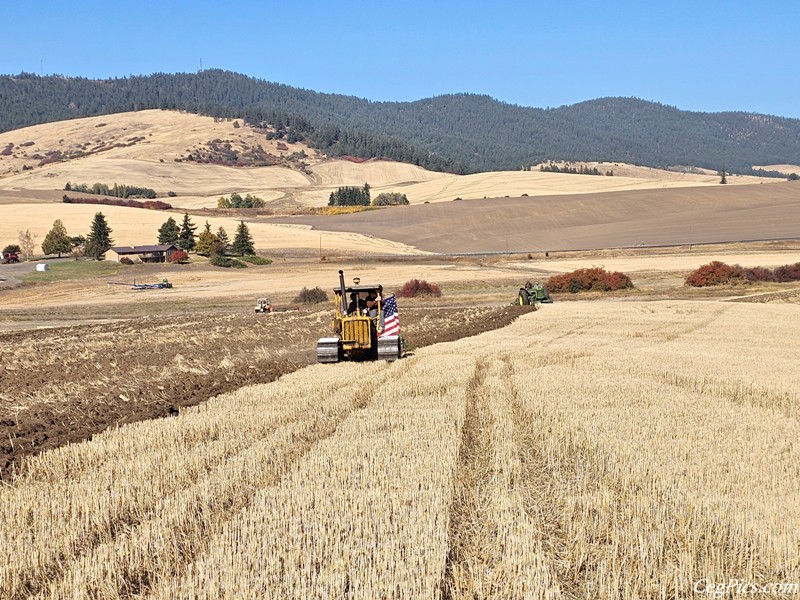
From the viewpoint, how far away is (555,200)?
125m

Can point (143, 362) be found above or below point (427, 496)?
below

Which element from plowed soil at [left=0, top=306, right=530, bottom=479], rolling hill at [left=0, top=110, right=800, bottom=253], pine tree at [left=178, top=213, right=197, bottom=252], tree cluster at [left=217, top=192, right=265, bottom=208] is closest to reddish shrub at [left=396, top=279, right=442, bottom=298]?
plowed soil at [left=0, top=306, right=530, bottom=479]

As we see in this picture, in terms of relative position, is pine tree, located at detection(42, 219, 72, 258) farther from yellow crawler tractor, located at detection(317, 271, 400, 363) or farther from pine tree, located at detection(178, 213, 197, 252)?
yellow crawler tractor, located at detection(317, 271, 400, 363)

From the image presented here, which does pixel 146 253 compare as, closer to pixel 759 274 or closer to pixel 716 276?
pixel 716 276

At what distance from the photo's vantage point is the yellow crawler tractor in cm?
2119

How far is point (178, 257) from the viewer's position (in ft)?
281

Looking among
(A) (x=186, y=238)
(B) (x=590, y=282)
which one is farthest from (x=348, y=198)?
(B) (x=590, y=282)

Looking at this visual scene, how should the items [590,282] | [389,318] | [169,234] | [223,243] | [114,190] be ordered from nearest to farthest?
[389,318], [590,282], [223,243], [169,234], [114,190]

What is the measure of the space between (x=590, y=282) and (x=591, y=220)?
188 feet

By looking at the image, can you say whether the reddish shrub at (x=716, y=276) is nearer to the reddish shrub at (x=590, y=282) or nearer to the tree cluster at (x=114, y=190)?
the reddish shrub at (x=590, y=282)

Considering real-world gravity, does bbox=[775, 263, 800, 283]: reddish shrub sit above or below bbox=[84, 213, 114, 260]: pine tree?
below

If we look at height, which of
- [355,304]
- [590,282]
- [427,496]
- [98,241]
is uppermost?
[98,241]

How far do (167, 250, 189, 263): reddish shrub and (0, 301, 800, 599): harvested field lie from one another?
2803 inches

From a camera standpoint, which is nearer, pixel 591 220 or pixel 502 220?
pixel 591 220
